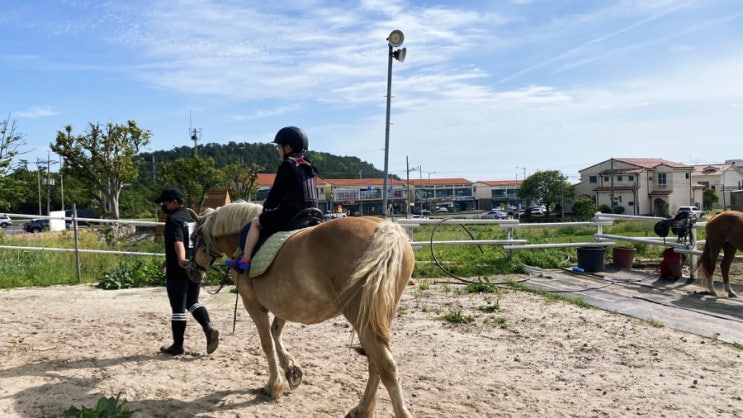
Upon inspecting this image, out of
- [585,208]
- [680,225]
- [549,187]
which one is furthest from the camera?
[549,187]

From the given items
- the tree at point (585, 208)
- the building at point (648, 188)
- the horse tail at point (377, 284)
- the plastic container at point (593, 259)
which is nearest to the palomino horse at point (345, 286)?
the horse tail at point (377, 284)

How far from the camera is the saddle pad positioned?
4.09 metres

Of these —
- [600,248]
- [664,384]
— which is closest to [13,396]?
[664,384]

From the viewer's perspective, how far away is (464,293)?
9070 mm

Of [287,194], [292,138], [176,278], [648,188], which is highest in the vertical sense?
[648,188]

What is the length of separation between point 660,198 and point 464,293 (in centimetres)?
6867

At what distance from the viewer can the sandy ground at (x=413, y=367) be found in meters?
4.13

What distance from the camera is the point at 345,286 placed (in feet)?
11.7

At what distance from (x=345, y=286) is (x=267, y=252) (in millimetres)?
886

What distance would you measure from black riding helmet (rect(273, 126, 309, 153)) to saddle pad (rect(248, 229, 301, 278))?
2.44 ft

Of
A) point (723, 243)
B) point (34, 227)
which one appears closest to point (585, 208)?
point (723, 243)

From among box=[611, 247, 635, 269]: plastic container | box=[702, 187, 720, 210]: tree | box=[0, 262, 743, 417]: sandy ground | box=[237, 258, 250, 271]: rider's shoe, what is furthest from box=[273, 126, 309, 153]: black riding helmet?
box=[702, 187, 720, 210]: tree

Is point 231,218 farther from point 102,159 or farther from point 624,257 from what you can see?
point 102,159

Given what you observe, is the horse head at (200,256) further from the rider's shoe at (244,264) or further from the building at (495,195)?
the building at (495,195)
